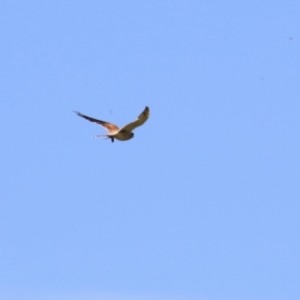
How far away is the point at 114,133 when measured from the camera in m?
52.6

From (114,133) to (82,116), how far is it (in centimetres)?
268

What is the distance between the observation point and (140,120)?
5062 centimetres

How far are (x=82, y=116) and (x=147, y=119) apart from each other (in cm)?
504

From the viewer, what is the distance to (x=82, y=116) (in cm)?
5491

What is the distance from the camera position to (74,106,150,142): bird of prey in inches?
1983

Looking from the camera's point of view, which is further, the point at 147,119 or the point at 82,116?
the point at 82,116

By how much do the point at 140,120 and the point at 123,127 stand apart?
1365 mm

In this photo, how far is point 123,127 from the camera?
51.8m

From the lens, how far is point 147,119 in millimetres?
50438

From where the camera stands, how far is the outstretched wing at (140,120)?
50250mm

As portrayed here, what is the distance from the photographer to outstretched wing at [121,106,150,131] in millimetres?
50250

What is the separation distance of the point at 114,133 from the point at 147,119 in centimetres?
247
